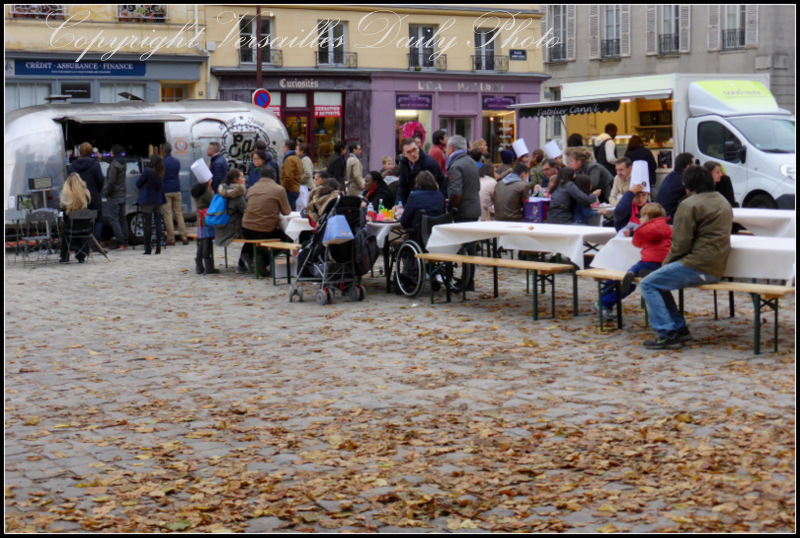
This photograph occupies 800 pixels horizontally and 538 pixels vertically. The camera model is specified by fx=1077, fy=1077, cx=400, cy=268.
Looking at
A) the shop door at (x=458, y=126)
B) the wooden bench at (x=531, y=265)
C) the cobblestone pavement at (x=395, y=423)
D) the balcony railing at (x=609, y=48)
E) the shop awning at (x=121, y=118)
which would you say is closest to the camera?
the cobblestone pavement at (x=395, y=423)

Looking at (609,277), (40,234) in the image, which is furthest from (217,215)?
(609,277)

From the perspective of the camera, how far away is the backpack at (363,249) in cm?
1323

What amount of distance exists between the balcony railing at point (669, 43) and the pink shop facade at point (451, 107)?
555 cm

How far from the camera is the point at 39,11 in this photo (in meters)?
30.6

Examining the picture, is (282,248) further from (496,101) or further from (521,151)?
(496,101)

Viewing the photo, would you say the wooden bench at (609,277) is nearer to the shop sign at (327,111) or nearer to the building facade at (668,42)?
the shop sign at (327,111)

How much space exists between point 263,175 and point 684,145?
30.2 feet

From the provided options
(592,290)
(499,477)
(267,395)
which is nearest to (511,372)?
(267,395)

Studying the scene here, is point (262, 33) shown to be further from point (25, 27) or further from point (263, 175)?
point (263, 175)

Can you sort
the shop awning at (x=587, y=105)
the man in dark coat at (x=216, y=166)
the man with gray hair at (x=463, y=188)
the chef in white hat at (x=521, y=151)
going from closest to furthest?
the man with gray hair at (x=463, y=188) < the chef in white hat at (x=521, y=151) < the man in dark coat at (x=216, y=166) < the shop awning at (x=587, y=105)

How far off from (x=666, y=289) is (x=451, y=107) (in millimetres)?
29104

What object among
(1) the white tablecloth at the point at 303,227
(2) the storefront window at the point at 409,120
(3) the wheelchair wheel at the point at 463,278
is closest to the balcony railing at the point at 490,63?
(2) the storefront window at the point at 409,120

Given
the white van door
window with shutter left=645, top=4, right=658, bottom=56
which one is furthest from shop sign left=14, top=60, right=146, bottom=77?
window with shutter left=645, top=4, right=658, bottom=56

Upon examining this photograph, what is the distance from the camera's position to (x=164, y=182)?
2094 centimetres
